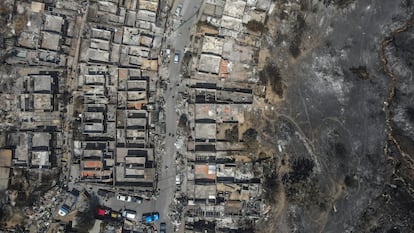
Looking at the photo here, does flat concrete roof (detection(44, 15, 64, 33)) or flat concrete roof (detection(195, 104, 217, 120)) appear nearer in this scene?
flat concrete roof (detection(44, 15, 64, 33))

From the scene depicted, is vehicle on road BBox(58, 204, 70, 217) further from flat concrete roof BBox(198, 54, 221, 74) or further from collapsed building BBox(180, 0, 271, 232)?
flat concrete roof BBox(198, 54, 221, 74)

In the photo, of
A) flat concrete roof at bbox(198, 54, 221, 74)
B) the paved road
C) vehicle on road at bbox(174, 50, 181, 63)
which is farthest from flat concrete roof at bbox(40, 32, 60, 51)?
flat concrete roof at bbox(198, 54, 221, 74)

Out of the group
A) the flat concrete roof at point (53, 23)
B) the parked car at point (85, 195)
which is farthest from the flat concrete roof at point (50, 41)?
the parked car at point (85, 195)

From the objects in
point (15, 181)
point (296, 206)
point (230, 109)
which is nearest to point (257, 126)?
point (230, 109)

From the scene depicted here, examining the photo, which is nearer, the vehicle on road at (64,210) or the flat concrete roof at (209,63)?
the vehicle on road at (64,210)

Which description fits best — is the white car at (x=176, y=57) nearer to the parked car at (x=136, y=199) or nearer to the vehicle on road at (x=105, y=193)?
the parked car at (x=136, y=199)

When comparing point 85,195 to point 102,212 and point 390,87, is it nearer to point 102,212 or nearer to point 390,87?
point 102,212
